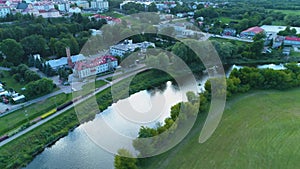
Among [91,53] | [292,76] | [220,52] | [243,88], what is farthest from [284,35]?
[91,53]

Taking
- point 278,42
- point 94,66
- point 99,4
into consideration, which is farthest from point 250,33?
point 99,4

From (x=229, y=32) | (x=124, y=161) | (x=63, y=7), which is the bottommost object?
(x=124, y=161)

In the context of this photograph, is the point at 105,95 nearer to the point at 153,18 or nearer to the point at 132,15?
the point at 153,18

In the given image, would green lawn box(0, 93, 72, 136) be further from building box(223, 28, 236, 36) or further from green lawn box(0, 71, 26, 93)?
building box(223, 28, 236, 36)

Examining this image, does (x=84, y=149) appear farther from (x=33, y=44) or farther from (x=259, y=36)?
(x=259, y=36)

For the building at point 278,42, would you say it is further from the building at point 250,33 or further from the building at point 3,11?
the building at point 3,11
